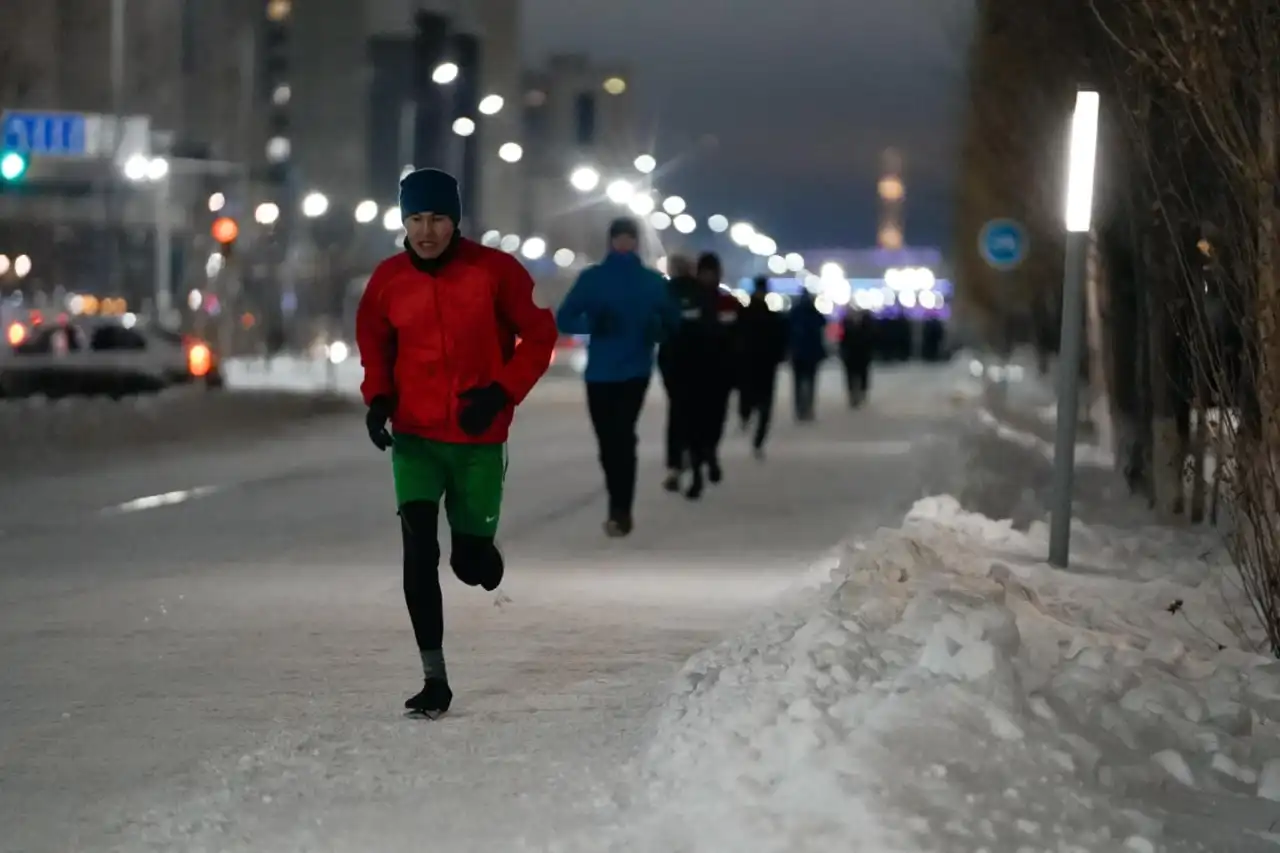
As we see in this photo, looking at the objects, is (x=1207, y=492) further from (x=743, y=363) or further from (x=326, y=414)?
(x=326, y=414)

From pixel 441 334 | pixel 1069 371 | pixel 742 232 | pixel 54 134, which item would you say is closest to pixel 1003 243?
pixel 1069 371

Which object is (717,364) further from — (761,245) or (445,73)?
(761,245)

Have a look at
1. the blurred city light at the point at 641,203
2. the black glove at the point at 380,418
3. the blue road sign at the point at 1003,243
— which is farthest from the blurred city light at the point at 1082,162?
the blurred city light at the point at 641,203

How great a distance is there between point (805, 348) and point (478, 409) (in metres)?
21.5

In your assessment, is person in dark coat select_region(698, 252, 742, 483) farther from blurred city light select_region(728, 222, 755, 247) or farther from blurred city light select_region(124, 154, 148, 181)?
blurred city light select_region(728, 222, 755, 247)

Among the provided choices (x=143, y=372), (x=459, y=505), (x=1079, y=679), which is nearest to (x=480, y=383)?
(x=459, y=505)

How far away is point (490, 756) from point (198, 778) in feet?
3.11

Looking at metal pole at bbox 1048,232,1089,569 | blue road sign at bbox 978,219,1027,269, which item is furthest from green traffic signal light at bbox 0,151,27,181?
metal pole at bbox 1048,232,1089,569

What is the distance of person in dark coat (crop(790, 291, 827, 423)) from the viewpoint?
28.2m

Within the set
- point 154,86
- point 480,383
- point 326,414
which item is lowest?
point 326,414

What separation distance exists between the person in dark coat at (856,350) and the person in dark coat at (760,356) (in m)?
11.1

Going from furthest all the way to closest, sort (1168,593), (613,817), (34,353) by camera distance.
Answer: (34,353), (1168,593), (613,817)

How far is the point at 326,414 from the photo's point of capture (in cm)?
2994

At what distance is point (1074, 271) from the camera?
10227mm
